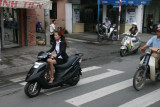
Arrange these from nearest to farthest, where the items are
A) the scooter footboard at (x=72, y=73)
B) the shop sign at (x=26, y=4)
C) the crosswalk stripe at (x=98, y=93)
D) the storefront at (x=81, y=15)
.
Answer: the crosswalk stripe at (x=98, y=93)
the scooter footboard at (x=72, y=73)
the shop sign at (x=26, y=4)
the storefront at (x=81, y=15)

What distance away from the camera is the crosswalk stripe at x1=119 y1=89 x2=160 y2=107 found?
17.4 feet

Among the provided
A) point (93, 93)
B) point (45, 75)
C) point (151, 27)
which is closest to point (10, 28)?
point (45, 75)

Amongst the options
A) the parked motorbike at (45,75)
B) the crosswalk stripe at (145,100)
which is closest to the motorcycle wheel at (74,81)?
the parked motorbike at (45,75)

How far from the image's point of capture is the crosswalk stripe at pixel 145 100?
5.29 metres

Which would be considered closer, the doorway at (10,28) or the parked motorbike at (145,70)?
the parked motorbike at (145,70)

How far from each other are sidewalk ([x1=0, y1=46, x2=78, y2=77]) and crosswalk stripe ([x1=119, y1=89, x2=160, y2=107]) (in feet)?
15.7

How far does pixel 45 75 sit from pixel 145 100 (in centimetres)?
271

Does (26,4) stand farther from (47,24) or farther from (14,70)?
(14,70)

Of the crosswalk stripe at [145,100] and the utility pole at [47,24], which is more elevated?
the utility pole at [47,24]

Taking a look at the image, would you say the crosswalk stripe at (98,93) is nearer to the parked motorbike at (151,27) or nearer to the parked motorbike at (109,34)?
the parked motorbike at (109,34)

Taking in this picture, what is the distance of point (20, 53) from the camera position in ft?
36.2

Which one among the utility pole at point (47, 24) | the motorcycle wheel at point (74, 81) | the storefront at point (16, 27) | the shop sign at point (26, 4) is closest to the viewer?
the motorcycle wheel at point (74, 81)

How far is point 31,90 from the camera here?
565 cm

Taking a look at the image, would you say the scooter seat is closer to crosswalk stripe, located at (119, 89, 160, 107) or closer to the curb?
crosswalk stripe, located at (119, 89, 160, 107)
